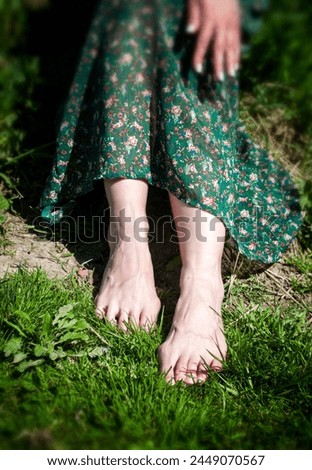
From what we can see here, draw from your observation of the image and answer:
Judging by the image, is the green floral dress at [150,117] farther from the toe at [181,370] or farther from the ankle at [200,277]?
the toe at [181,370]

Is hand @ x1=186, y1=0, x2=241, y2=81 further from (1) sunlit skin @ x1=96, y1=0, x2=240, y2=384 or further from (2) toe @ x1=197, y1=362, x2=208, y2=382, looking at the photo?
(2) toe @ x1=197, y1=362, x2=208, y2=382

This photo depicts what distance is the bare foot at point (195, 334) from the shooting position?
167cm

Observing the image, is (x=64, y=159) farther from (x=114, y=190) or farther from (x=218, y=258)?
(x=218, y=258)

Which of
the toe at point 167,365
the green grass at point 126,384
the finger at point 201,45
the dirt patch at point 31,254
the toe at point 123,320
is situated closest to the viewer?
the green grass at point 126,384

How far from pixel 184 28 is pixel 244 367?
3.56 feet

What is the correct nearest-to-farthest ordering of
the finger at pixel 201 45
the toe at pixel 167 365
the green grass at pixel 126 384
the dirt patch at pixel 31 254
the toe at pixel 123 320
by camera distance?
the green grass at pixel 126 384
the finger at pixel 201 45
the toe at pixel 167 365
the toe at pixel 123 320
the dirt patch at pixel 31 254

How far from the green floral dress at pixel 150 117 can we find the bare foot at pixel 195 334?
0.24 metres

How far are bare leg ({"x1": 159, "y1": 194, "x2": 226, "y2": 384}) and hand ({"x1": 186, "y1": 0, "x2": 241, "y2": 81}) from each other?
488 millimetres

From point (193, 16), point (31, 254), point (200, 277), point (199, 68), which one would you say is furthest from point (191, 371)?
point (193, 16)


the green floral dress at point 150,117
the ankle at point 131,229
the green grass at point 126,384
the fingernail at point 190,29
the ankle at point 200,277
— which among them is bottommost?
the green grass at point 126,384

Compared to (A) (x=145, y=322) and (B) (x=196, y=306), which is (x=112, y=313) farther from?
(B) (x=196, y=306)

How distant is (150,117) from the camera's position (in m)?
1.87

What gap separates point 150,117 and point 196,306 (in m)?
0.69

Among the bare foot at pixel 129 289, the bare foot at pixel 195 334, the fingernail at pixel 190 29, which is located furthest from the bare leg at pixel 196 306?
the fingernail at pixel 190 29
